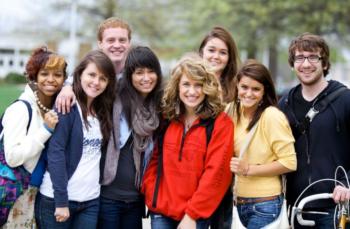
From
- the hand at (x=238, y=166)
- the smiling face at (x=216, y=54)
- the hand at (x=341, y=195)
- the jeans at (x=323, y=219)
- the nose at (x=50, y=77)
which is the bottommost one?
the jeans at (x=323, y=219)

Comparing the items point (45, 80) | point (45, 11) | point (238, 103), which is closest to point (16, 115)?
point (45, 80)

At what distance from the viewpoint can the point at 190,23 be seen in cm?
2836

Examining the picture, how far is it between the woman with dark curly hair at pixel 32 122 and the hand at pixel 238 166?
1317 millimetres

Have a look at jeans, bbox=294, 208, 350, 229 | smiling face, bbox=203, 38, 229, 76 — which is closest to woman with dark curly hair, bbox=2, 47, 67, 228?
smiling face, bbox=203, 38, 229, 76

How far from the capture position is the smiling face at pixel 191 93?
4.03 meters

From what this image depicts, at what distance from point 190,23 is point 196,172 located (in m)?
25.0

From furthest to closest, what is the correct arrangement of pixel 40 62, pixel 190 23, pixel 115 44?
pixel 190 23 < pixel 115 44 < pixel 40 62

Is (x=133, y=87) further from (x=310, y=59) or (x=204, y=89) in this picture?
(x=310, y=59)

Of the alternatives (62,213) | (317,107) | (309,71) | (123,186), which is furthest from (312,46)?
(62,213)

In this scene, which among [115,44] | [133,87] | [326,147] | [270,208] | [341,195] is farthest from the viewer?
[115,44]

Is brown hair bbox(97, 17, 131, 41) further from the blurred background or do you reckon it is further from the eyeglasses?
the blurred background

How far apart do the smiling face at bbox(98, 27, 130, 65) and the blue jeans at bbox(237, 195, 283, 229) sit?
1.72 m

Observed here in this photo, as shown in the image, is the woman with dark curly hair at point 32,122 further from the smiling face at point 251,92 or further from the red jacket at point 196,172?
the smiling face at point 251,92

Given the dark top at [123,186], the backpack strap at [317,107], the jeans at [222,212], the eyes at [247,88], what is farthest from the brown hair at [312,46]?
the dark top at [123,186]
